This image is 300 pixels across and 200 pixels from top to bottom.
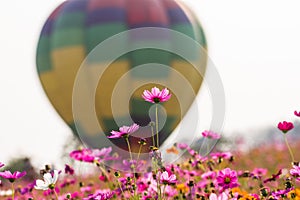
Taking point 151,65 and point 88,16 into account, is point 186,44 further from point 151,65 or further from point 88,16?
point 88,16

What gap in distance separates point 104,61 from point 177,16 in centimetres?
212

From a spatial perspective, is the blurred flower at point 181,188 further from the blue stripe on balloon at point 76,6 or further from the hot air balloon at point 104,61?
the blue stripe on balloon at point 76,6

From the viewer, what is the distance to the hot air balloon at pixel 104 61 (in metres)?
13.2

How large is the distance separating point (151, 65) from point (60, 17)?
252 centimetres

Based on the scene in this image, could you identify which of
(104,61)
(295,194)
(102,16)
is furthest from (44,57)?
(295,194)

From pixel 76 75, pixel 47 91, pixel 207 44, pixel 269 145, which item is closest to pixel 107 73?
pixel 76 75

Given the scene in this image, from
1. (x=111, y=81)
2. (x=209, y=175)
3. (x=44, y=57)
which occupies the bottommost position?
(x=209, y=175)

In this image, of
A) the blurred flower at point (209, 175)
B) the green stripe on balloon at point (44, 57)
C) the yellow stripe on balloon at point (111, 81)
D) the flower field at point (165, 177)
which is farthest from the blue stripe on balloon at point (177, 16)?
the blurred flower at point (209, 175)

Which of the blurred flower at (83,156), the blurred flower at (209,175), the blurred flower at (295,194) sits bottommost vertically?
the blurred flower at (295,194)

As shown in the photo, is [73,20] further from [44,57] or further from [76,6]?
[44,57]

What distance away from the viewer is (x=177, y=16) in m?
13.8

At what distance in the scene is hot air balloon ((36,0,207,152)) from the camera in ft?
43.2

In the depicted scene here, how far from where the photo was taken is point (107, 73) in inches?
515

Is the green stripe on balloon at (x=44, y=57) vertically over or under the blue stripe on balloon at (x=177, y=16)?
under
